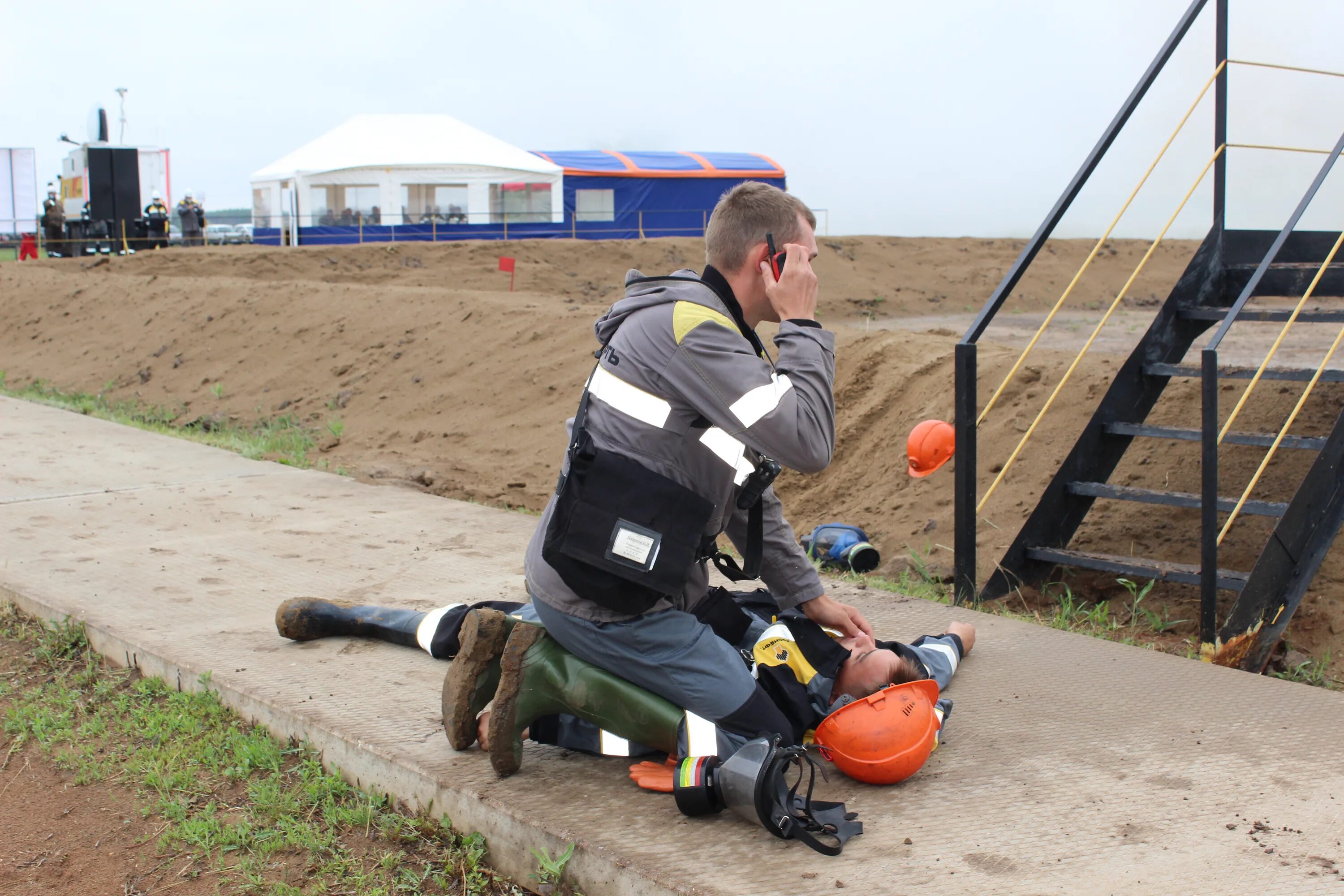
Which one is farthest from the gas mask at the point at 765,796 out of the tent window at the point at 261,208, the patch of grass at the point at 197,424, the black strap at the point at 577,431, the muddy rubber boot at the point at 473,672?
the tent window at the point at 261,208

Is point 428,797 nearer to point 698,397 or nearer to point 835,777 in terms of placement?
point 835,777

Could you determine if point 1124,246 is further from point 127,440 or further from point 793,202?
point 793,202

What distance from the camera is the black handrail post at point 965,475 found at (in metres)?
4.63

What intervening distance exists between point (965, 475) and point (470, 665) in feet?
8.14

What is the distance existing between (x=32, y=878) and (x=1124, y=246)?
26.4 m

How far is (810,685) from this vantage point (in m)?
3.10

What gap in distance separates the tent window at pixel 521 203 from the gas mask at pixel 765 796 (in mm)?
26105

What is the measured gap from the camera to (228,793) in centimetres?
316

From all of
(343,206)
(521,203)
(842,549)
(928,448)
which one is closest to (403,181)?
(343,206)

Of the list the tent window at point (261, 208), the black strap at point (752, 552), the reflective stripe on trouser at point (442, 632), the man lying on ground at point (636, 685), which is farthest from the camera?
the tent window at point (261, 208)

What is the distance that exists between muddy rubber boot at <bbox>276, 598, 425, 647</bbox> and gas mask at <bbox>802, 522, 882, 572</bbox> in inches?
88.7

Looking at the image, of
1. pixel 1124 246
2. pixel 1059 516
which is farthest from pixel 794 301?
pixel 1124 246

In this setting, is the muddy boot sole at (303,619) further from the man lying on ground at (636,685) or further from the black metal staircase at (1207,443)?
the black metal staircase at (1207,443)

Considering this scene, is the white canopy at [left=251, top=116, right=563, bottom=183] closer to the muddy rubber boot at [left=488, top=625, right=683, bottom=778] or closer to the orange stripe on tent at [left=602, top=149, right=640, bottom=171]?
the orange stripe on tent at [left=602, top=149, right=640, bottom=171]
